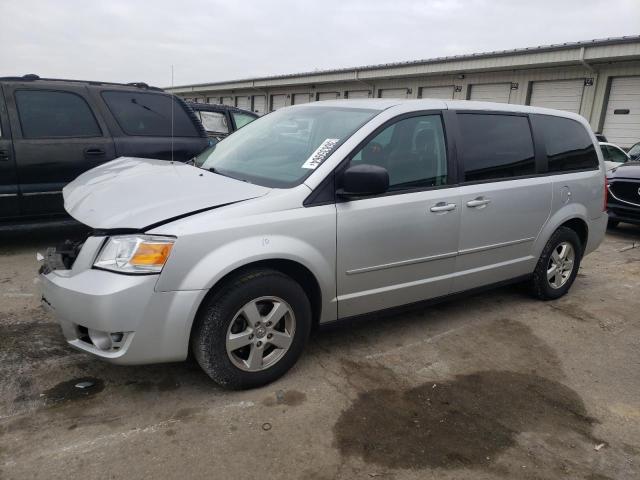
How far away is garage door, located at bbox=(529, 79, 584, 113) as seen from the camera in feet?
51.4

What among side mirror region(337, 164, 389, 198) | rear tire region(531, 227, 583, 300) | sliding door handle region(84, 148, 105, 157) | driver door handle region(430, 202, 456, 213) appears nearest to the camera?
side mirror region(337, 164, 389, 198)

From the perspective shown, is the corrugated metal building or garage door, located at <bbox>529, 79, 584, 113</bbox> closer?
the corrugated metal building

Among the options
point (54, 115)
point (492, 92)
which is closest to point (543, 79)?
point (492, 92)

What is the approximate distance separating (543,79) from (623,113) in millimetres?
2772

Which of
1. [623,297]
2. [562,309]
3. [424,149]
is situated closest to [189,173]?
[424,149]

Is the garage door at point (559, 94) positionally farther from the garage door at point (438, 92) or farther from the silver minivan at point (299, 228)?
the silver minivan at point (299, 228)

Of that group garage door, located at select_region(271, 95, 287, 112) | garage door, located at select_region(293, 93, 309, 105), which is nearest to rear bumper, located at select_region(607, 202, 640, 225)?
garage door, located at select_region(293, 93, 309, 105)

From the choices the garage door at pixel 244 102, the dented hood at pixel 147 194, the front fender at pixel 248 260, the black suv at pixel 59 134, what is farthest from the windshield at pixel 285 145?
the garage door at pixel 244 102

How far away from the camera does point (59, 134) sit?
17.4 feet

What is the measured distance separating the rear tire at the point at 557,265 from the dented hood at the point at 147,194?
2920mm

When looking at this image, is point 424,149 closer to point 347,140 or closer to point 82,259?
point 347,140

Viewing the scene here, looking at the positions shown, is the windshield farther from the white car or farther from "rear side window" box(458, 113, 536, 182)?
the white car

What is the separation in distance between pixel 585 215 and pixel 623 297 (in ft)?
3.30

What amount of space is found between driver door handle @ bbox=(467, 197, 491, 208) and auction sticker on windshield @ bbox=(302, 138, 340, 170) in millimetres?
1179
